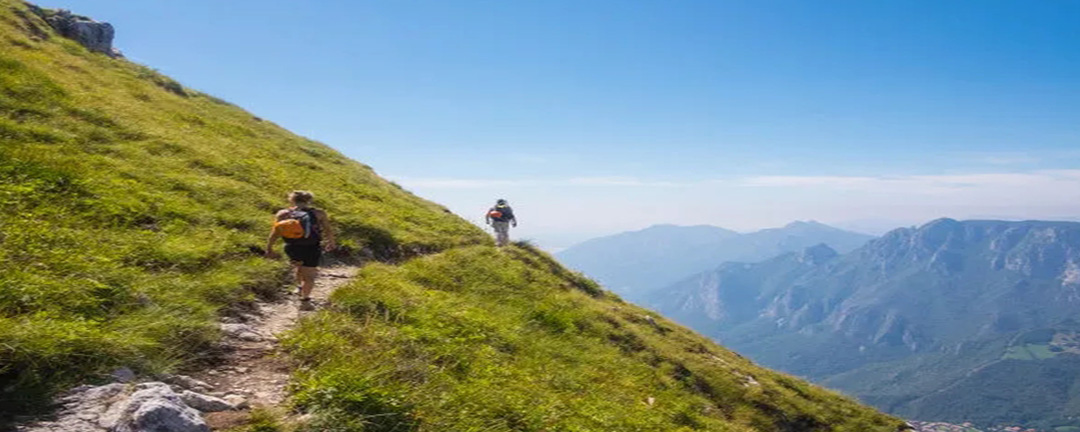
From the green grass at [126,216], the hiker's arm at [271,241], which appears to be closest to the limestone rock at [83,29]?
the green grass at [126,216]

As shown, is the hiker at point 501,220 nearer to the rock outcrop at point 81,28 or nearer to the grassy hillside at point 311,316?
the grassy hillside at point 311,316

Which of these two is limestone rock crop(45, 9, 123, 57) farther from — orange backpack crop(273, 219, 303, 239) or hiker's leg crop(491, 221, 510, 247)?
orange backpack crop(273, 219, 303, 239)

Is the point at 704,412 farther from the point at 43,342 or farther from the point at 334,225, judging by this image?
the point at 43,342

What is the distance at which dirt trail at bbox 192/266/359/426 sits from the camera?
7.16m

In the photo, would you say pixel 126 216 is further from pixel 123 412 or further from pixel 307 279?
pixel 123 412

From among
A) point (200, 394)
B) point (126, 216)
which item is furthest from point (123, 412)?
point (126, 216)

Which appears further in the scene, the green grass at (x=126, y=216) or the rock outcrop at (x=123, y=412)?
the green grass at (x=126, y=216)

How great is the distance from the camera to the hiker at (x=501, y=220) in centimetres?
2419

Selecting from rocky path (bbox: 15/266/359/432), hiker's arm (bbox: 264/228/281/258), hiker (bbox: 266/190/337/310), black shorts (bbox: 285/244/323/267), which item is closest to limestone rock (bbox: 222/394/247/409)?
rocky path (bbox: 15/266/359/432)

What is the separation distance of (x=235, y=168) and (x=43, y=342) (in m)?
14.0

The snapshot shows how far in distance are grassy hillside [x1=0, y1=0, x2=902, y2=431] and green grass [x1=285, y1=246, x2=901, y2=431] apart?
0.05 meters

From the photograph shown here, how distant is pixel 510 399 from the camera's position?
28.1 ft

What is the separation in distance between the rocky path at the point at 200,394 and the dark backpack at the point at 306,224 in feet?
5.47

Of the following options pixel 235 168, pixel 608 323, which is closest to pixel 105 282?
pixel 235 168
